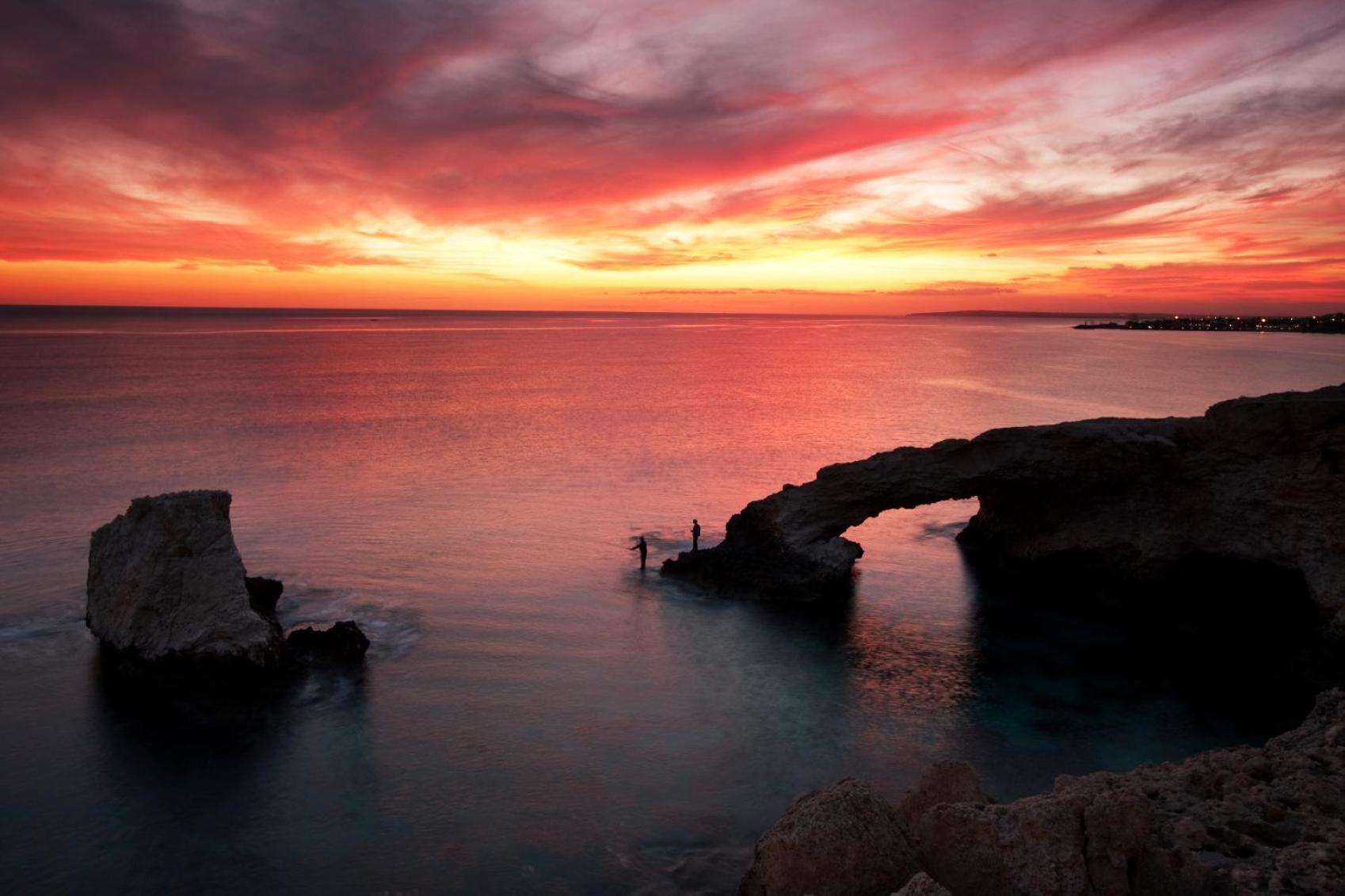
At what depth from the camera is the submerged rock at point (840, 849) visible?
9.60 m

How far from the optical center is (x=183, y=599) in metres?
21.4

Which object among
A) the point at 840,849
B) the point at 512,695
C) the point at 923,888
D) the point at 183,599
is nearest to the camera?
the point at 923,888

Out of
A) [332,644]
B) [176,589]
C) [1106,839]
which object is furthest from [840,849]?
[176,589]

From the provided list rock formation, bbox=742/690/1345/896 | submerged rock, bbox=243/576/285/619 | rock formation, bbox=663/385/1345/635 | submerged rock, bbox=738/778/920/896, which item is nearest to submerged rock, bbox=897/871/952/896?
rock formation, bbox=742/690/1345/896

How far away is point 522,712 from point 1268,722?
16433 millimetres

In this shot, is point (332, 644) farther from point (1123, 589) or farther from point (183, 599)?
point (1123, 589)

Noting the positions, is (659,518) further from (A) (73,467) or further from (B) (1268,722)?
(A) (73,467)

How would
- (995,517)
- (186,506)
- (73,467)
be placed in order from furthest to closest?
(73,467) → (995,517) → (186,506)

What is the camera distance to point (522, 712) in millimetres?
19578

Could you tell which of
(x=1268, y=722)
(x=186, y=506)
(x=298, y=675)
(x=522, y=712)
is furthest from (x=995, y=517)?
(x=186, y=506)

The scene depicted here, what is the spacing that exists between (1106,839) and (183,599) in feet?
66.8

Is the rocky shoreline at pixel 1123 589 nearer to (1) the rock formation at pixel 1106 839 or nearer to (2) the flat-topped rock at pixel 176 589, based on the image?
(1) the rock formation at pixel 1106 839

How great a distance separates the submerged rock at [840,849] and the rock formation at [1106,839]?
16 mm

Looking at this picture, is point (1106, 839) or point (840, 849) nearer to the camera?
point (1106, 839)
